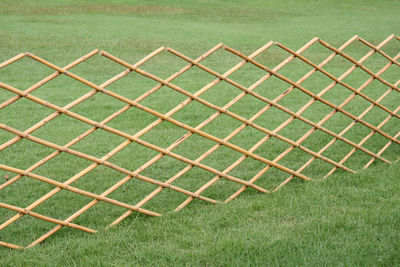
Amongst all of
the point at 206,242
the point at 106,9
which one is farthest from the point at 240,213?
the point at 106,9

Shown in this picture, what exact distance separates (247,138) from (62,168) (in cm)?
182

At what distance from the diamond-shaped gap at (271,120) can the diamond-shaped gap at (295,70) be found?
251 cm

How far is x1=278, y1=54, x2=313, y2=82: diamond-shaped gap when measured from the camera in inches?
329

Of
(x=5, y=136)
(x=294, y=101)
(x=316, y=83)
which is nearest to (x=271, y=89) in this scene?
(x=294, y=101)

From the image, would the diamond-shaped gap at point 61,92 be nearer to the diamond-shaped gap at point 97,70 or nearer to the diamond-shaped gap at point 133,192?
the diamond-shaped gap at point 97,70

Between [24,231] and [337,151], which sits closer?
[24,231]

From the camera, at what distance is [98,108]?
6.00m

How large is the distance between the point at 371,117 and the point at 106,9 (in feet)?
51.1

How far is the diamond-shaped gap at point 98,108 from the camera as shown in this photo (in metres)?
5.72

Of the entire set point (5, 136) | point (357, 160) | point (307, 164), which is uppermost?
point (307, 164)

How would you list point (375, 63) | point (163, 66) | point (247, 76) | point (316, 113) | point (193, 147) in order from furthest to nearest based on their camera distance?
point (375, 63), point (163, 66), point (247, 76), point (316, 113), point (193, 147)

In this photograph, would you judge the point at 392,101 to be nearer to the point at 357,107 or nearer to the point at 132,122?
the point at 357,107

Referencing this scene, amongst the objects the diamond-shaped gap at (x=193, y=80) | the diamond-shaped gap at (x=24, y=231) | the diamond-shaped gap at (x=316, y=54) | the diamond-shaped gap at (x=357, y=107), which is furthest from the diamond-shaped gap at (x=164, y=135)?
the diamond-shaped gap at (x=316, y=54)

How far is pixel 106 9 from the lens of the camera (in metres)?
19.2
